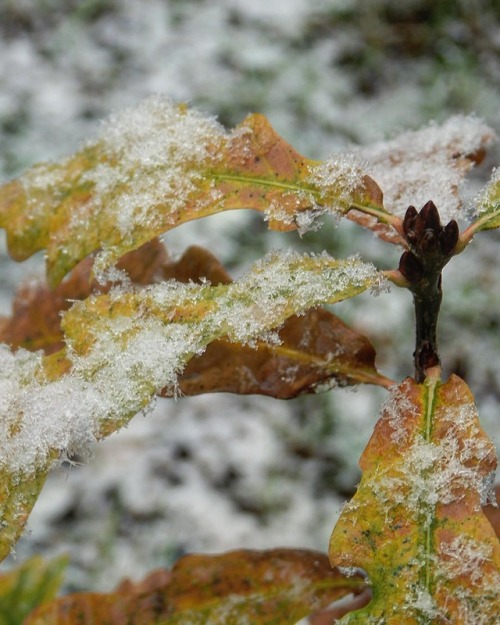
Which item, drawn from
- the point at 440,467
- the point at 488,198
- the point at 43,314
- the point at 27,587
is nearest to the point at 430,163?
the point at 488,198

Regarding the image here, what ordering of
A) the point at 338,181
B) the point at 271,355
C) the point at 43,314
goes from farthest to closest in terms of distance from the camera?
the point at 43,314, the point at 271,355, the point at 338,181

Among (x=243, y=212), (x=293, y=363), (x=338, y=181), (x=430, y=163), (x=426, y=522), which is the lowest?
(x=426, y=522)

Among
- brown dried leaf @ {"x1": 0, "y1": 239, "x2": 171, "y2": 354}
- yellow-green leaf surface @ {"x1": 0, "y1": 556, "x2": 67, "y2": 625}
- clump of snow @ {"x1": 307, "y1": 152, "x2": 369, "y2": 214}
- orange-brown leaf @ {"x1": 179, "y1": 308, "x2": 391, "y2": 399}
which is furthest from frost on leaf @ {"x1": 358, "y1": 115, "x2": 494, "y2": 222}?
yellow-green leaf surface @ {"x1": 0, "y1": 556, "x2": 67, "y2": 625}

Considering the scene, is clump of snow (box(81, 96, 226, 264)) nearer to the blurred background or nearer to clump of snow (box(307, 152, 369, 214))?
clump of snow (box(307, 152, 369, 214))

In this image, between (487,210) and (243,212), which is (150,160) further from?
(243,212)

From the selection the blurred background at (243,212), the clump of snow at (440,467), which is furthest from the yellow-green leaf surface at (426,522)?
the blurred background at (243,212)

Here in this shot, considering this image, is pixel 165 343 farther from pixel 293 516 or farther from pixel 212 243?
pixel 212 243
